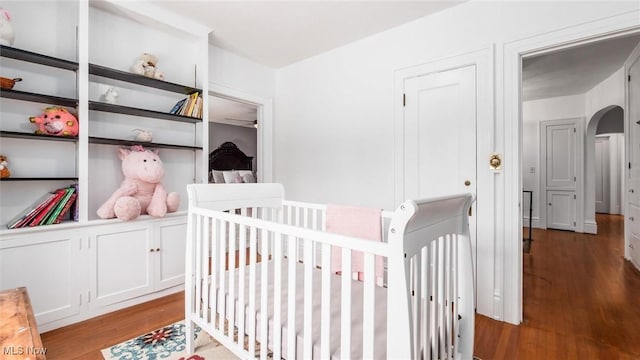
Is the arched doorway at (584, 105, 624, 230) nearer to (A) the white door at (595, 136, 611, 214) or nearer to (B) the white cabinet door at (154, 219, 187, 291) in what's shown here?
(A) the white door at (595, 136, 611, 214)

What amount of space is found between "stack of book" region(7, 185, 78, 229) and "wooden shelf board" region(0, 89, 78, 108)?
23.2 inches

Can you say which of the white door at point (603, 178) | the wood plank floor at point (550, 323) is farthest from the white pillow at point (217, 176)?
the white door at point (603, 178)

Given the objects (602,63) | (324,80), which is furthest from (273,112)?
(602,63)

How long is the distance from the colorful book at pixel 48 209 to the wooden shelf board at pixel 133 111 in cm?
66

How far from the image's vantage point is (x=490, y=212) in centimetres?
213

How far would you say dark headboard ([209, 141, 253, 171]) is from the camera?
598 centimetres

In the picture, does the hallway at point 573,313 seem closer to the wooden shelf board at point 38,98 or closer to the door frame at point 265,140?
the door frame at point 265,140

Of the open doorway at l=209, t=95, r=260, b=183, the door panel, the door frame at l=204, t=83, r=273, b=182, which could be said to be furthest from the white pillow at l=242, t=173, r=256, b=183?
the door panel

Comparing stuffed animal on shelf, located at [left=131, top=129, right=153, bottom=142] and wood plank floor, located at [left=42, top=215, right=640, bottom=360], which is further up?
stuffed animal on shelf, located at [left=131, top=129, right=153, bottom=142]

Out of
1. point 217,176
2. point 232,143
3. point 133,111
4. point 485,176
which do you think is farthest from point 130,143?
point 232,143

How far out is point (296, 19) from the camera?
252cm

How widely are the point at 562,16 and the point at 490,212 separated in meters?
1.34

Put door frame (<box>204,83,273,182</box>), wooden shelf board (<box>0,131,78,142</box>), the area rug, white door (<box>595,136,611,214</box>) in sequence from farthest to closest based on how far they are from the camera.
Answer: white door (<box>595,136,611,214</box>) < door frame (<box>204,83,273,182</box>) < wooden shelf board (<box>0,131,78,142</box>) < the area rug

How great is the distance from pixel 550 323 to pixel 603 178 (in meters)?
7.02
